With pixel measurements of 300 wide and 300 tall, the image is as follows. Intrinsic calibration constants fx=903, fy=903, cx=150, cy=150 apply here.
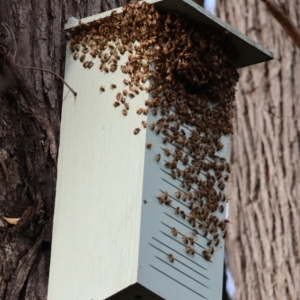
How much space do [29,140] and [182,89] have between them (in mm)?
589

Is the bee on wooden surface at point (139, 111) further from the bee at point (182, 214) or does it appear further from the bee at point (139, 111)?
the bee at point (182, 214)

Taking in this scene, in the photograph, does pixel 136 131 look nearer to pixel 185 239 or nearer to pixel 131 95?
pixel 131 95

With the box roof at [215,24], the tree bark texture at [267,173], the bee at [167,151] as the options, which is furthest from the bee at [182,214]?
the tree bark texture at [267,173]

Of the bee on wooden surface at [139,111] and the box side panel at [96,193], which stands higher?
the bee on wooden surface at [139,111]

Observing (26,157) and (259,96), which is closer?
(26,157)

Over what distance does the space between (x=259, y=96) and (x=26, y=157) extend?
274 cm

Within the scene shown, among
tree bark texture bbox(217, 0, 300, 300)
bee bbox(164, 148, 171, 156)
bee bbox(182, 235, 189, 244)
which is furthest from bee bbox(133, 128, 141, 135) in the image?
tree bark texture bbox(217, 0, 300, 300)

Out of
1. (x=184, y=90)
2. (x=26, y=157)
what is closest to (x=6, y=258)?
(x=26, y=157)

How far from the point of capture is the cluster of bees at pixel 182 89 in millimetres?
2920

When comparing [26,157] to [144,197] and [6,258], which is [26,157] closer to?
[6,258]

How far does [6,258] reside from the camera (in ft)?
9.86

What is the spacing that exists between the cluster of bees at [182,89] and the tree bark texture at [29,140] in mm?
235

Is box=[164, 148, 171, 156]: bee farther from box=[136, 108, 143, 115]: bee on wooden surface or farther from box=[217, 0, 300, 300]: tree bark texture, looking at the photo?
box=[217, 0, 300, 300]: tree bark texture

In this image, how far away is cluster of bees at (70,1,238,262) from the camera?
292 cm
